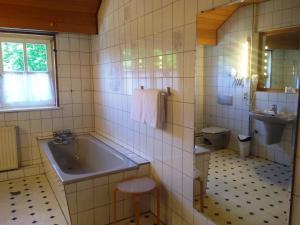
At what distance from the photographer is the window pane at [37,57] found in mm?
3678

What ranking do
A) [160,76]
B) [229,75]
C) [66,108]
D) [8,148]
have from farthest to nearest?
[66,108] < [8,148] < [160,76] < [229,75]

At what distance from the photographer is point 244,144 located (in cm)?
170

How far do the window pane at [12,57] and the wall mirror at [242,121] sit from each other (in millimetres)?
2792

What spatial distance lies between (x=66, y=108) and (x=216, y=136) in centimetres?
266

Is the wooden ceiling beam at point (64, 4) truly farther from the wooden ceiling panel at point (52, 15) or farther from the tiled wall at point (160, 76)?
the tiled wall at point (160, 76)

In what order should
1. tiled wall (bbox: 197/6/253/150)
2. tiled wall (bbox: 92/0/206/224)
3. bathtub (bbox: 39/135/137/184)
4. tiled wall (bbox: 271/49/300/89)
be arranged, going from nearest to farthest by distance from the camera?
1. tiled wall (bbox: 271/49/300/89)
2. tiled wall (bbox: 197/6/253/150)
3. tiled wall (bbox: 92/0/206/224)
4. bathtub (bbox: 39/135/137/184)

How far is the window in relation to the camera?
11.6 ft

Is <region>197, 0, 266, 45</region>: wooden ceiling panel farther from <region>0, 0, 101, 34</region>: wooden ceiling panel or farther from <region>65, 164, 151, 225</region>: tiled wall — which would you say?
<region>0, 0, 101, 34</region>: wooden ceiling panel

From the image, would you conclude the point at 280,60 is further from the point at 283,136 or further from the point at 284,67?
the point at 283,136

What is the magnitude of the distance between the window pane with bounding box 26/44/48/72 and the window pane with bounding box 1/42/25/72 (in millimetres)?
92

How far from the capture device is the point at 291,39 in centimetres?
134

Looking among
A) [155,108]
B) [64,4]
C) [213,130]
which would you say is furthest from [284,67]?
[64,4]

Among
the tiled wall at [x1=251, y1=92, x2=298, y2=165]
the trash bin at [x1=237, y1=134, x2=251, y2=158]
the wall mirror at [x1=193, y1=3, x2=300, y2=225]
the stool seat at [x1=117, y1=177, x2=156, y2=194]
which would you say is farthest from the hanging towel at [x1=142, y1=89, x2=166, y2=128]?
the tiled wall at [x1=251, y1=92, x2=298, y2=165]

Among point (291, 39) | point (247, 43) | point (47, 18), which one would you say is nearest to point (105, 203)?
point (247, 43)
